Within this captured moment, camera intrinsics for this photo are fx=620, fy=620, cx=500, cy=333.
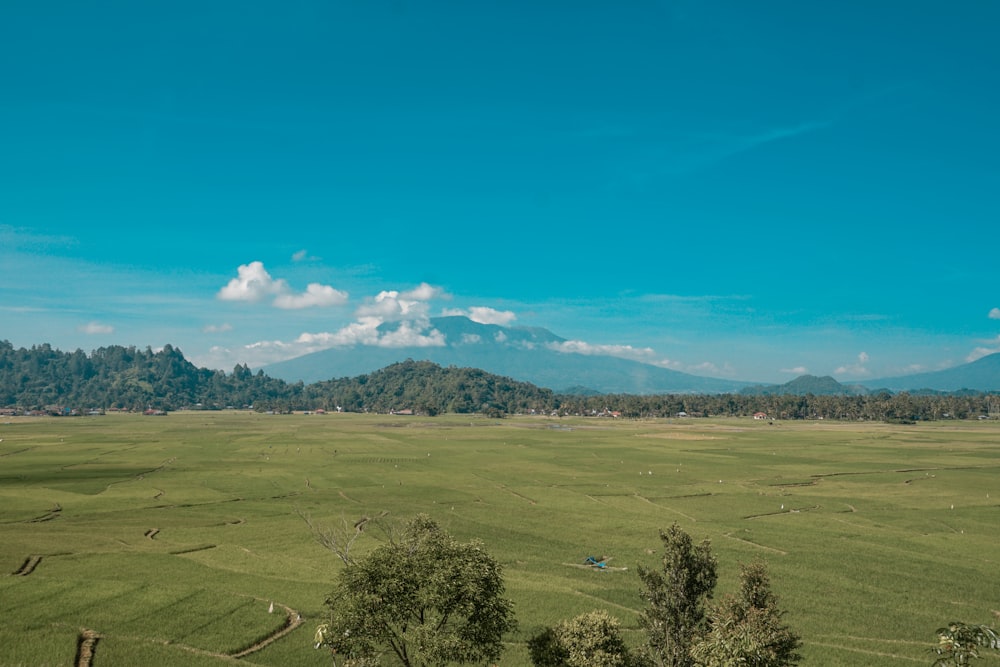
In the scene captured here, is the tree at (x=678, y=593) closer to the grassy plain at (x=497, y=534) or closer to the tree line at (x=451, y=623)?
the tree line at (x=451, y=623)

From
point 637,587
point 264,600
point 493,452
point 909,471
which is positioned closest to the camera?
point 264,600

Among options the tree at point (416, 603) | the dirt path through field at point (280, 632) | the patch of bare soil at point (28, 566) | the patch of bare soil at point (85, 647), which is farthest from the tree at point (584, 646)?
the patch of bare soil at point (28, 566)

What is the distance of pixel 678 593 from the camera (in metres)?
29.7

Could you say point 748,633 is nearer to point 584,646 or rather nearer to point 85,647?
point 584,646

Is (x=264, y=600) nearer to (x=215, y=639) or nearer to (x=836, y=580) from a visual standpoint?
(x=215, y=639)

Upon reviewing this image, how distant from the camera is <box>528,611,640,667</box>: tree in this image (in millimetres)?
24719

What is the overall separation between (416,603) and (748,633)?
41.7 feet

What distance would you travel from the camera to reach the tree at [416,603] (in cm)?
2458

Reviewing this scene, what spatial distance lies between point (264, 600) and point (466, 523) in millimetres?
24627

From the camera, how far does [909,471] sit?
96625 mm

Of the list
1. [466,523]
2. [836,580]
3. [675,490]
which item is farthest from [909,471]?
[466,523]

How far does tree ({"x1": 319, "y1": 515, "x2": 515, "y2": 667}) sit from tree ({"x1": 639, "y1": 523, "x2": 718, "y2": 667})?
8.28 meters

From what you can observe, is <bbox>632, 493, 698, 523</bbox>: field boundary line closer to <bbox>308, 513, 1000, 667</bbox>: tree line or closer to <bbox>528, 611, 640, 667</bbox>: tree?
<bbox>308, 513, 1000, 667</bbox>: tree line

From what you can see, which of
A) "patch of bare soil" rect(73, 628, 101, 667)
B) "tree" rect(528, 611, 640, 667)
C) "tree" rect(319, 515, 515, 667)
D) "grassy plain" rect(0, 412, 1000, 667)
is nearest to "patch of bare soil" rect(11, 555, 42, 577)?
"grassy plain" rect(0, 412, 1000, 667)
